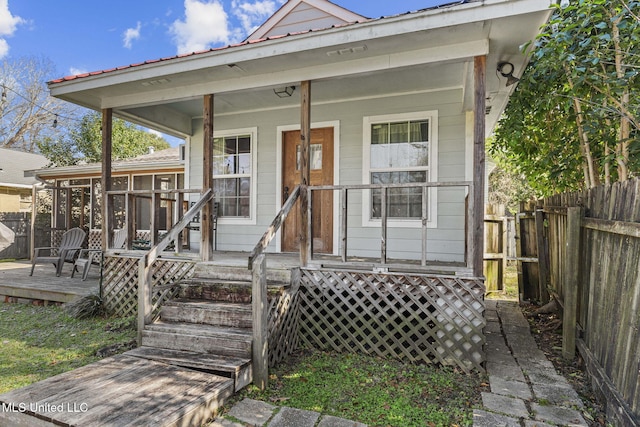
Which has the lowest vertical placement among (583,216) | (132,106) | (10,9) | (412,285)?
(412,285)

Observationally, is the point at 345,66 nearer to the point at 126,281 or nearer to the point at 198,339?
the point at 198,339

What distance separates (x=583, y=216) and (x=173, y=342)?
4.05 m

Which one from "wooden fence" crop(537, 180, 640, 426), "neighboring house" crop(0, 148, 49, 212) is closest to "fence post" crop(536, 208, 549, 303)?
"wooden fence" crop(537, 180, 640, 426)

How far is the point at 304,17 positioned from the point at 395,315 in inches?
222

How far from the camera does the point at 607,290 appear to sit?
2.73 meters

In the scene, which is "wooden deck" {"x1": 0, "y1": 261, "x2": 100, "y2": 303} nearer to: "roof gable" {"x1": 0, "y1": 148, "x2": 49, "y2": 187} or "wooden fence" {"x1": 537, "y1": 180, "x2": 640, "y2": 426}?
"wooden fence" {"x1": 537, "y1": 180, "x2": 640, "y2": 426}

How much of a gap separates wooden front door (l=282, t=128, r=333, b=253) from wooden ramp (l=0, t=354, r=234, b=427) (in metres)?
3.10

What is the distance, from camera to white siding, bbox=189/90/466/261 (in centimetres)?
518

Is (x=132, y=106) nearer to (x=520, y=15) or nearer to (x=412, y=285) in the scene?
(x=412, y=285)

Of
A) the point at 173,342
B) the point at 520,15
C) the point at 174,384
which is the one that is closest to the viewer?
the point at 174,384

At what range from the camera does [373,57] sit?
13.0 feet

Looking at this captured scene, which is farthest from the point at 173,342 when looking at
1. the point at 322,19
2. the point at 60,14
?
the point at 60,14

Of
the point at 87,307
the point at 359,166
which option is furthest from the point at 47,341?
the point at 359,166

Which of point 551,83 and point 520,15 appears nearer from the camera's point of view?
point 520,15
